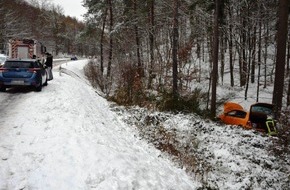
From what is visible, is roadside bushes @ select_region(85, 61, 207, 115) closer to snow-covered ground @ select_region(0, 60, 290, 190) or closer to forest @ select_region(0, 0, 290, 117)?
forest @ select_region(0, 0, 290, 117)

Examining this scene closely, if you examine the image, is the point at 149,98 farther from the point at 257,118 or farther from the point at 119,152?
the point at 119,152

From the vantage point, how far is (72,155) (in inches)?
286

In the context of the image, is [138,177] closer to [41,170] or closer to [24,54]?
[41,170]

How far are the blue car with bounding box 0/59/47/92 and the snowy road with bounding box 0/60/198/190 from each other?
2.71 meters

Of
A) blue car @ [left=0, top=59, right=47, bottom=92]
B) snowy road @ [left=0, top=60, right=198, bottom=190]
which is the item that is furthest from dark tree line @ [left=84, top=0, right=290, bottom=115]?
snowy road @ [left=0, top=60, right=198, bottom=190]

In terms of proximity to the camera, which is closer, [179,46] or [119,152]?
[119,152]

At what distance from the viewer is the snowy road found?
245 inches

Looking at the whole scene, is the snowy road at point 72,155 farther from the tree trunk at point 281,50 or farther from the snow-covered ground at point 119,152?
the tree trunk at point 281,50

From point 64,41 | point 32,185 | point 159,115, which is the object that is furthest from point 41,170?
point 64,41

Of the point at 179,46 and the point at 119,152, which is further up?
the point at 179,46

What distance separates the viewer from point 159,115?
14.5 meters

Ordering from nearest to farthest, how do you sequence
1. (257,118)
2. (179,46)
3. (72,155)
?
(72,155), (257,118), (179,46)

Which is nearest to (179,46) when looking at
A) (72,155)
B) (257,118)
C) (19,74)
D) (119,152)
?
(257,118)

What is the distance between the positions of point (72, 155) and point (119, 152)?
1.53 meters
